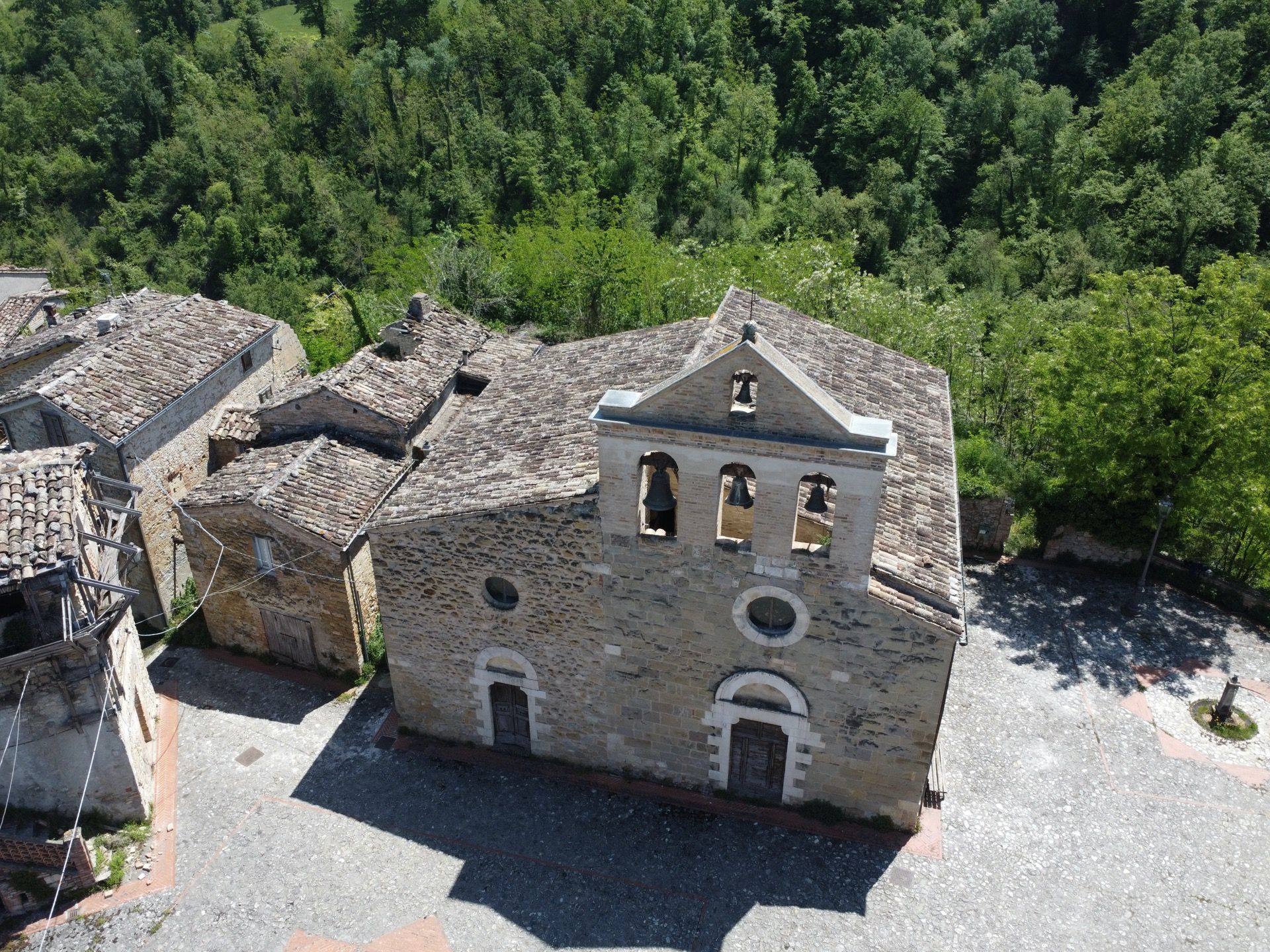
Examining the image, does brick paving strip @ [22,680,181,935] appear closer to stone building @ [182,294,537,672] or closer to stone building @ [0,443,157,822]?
stone building @ [0,443,157,822]

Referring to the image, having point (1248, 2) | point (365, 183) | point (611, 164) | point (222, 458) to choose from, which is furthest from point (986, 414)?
point (365, 183)

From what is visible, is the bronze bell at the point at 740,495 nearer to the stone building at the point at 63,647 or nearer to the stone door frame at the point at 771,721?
the stone door frame at the point at 771,721

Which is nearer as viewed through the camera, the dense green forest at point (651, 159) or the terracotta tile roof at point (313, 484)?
the terracotta tile roof at point (313, 484)

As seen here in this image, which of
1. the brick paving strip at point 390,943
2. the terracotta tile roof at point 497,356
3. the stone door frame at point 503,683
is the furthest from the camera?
the terracotta tile roof at point 497,356

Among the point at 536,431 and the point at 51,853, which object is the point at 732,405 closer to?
the point at 536,431

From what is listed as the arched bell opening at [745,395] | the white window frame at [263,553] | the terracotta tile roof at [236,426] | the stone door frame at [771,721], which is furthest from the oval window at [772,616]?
the terracotta tile roof at [236,426]

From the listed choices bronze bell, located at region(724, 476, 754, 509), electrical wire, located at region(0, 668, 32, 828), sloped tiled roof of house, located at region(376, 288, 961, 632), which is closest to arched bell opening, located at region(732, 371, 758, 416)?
bronze bell, located at region(724, 476, 754, 509)
